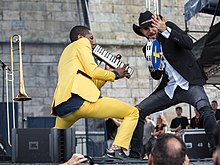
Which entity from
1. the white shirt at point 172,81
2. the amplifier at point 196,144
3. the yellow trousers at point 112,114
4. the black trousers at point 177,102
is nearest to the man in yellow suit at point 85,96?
the yellow trousers at point 112,114

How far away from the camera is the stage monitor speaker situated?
580cm

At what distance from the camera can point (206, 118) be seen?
6.11m

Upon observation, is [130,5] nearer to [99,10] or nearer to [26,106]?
[99,10]

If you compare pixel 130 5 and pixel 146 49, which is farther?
pixel 130 5

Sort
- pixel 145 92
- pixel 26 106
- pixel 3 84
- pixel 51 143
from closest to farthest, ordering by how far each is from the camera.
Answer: pixel 51 143 → pixel 3 84 → pixel 26 106 → pixel 145 92

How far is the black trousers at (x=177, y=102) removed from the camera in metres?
6.12

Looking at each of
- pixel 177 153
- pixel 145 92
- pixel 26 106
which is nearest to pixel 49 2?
pixel 26 106

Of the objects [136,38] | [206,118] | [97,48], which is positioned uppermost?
[136,38]

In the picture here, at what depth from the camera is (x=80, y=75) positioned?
5.96 metres

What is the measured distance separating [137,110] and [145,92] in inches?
422

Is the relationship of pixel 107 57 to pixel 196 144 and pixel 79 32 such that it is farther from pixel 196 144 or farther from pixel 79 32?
pixel 196 144

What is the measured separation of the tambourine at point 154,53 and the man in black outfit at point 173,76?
5 centimetres

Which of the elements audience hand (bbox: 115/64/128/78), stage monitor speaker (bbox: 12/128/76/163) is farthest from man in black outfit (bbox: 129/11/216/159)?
stage monitor speaker (bbox: 12/128/76/163)

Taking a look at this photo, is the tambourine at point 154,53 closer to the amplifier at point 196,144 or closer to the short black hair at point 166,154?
the amplifier at point 196,144
